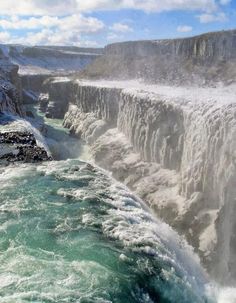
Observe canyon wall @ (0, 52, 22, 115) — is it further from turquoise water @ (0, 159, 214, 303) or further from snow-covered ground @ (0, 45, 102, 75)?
snow-covered ground @ (0, 45, 102, 75)

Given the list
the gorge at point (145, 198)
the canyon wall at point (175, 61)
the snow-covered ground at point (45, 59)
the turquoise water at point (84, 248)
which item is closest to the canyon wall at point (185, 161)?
the gorge at point (145, 198)

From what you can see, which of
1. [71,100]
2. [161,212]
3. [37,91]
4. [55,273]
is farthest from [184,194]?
[37,91]

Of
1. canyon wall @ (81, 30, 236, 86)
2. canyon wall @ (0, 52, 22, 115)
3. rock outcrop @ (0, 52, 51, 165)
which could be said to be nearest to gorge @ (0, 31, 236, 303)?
canyon wall @ (0, 52, 22, 115)

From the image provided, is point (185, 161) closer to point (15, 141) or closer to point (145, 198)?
point (145, 198)

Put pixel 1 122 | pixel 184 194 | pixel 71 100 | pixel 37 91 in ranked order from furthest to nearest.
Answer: pixel 37 91, pixel 71 100, pixel 1 122, pixel 184 194

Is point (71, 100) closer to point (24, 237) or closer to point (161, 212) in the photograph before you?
point (161, 212)

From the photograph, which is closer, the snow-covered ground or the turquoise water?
the turquoise water
